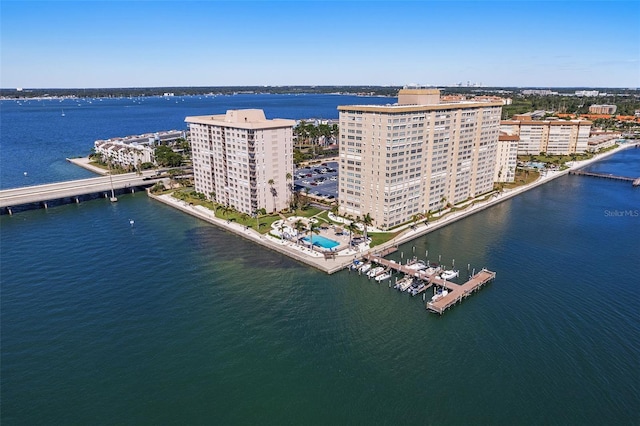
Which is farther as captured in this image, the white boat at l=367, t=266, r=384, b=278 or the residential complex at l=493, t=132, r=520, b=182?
the residential complex at l=493, t=132, r=520, b=182

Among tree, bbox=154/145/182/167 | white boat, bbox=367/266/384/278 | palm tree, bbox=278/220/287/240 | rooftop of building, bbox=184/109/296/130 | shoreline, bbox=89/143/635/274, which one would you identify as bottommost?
white boat, bbox=367/266/384/278

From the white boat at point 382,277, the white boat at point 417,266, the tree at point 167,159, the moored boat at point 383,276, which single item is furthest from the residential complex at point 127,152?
the white boat at point 417,266

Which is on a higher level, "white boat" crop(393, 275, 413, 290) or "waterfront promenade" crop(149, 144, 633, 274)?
"waterfront promenade" crop(149, 144, 633, 274)

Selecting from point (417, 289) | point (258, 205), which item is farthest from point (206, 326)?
Result: point (258, 205)

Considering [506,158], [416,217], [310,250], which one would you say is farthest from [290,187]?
[506,158]

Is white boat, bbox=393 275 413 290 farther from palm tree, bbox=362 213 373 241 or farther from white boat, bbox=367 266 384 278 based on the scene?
palm tree, bbox=362 213 373 241

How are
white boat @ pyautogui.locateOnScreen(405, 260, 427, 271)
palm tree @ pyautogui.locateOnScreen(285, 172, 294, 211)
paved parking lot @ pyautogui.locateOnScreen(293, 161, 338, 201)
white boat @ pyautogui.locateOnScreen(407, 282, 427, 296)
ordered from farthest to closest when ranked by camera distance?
paved parking lot @ pyautogui.locateOnScreen(293, 161, 338, 201) < palm tree @ pyautogui.locateOnScreen(285, 172, 294, 211) < white boat @ pyautogui.locateOnScreen(405, 260, 427, 271) < white boat @ pyautogui.locateOnScreen(407, 282, 427, 296)

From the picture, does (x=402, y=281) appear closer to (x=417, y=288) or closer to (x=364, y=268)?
(x=417, y=288)

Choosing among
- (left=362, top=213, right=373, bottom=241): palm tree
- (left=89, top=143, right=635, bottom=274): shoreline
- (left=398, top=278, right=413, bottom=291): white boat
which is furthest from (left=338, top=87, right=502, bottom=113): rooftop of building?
(left=398, top=278, right=413, bottom=291): white boat
